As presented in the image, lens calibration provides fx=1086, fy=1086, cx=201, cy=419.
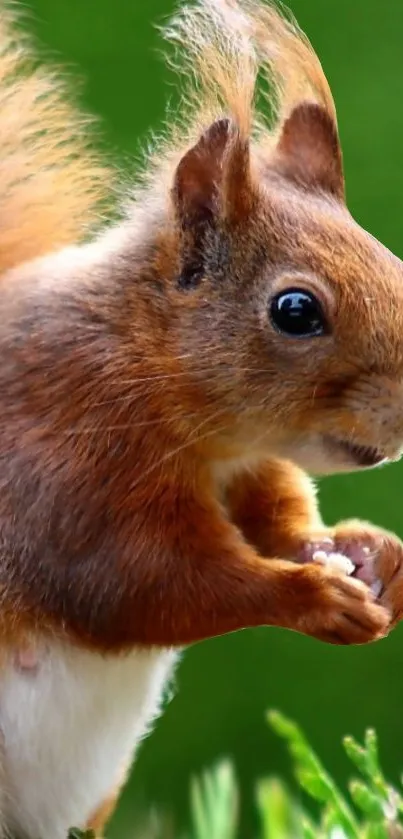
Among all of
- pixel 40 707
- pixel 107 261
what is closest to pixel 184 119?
pixel 107 261

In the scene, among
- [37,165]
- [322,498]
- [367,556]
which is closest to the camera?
[367,556]

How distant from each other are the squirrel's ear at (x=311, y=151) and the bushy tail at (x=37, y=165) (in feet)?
0.63

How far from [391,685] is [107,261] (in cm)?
159

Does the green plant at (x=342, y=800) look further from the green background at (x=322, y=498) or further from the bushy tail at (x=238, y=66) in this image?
the green background at (x=322, y=498)

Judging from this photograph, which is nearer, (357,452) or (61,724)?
(357,452)

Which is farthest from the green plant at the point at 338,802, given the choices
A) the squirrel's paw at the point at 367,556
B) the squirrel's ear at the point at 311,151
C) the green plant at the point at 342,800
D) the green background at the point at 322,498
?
the green background at the point at 322,498

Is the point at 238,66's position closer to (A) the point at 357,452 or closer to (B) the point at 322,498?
(A) the point at 357,452

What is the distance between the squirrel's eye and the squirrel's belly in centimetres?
27

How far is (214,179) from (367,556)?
297mm

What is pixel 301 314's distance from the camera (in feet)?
2.30

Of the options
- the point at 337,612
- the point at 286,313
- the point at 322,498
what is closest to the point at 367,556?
the point at 337,612

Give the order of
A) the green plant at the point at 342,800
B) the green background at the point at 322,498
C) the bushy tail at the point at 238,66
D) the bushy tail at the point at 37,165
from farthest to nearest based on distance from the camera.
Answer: the green background at the point at 322,498, the bushy tail at the point at 37,165, the bushy tail at the point at 238,66, the green plant at the point at 342,800

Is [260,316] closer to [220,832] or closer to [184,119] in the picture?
[184,119]

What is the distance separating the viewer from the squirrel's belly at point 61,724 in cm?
81
